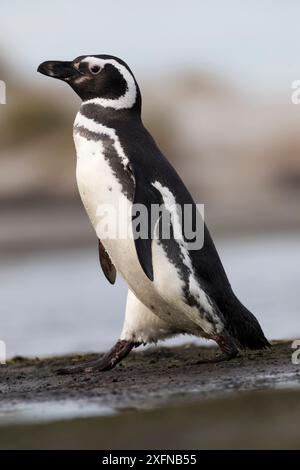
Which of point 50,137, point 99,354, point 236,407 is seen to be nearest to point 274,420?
point 236,407

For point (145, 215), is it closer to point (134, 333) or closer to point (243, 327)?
point (134, 333)

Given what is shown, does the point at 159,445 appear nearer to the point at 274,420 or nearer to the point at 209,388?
the point at 274,420

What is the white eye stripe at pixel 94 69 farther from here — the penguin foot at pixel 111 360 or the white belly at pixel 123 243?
the penguin foot at pixel 111 360

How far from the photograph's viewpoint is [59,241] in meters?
17.4

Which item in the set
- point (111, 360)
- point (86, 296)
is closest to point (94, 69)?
point (111, 360)

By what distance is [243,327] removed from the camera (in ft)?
22.1

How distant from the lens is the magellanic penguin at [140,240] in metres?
6.45

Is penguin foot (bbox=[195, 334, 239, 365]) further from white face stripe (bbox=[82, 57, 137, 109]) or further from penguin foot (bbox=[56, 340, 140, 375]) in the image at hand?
white face stripe (bbox=[82, 57, 137, 109])

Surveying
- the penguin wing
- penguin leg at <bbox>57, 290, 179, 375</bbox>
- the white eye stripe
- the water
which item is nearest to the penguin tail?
penguin leg at <bbox>57, 290, 179, 375</bbox>

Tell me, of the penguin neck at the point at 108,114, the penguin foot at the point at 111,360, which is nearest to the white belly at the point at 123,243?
the penguin neck at the point at 108,114

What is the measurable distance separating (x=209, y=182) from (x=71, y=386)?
16.7 metres

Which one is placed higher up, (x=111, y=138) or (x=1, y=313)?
(x=111, y=138)

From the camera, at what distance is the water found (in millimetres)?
9547

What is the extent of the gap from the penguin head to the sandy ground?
1457 millimetres
